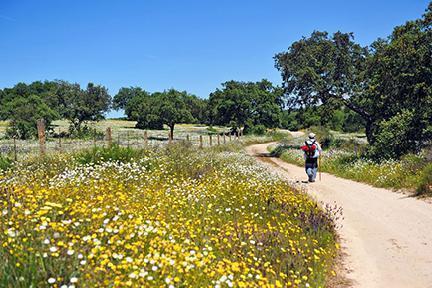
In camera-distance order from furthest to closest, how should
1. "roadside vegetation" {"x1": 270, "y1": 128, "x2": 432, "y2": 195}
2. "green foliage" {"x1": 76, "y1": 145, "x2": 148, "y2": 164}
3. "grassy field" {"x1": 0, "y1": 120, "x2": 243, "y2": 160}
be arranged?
"grassy field" {"x1": 0, "y1": 120, "x2": 243, "y2": 160} < "roadside vegetation" {"x1": 270, "y1": 128, "x2": 432, "y2": 195} < "green foliage" {"x1": 76, "y1": 145, "x2": 148, "y2": 164}

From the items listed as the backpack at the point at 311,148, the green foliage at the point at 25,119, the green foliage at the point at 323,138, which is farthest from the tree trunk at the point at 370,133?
the green foliage at the point at 25,119

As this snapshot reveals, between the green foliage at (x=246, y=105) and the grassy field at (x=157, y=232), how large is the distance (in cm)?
5136

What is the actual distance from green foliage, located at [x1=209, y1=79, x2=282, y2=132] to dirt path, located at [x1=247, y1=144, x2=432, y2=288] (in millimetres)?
50799

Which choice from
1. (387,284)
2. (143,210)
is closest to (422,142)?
(387,284)

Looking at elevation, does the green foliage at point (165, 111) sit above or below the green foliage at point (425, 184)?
above

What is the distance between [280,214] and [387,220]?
334cm

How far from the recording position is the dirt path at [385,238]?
645 cm

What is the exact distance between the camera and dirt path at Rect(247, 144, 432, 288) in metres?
6.45

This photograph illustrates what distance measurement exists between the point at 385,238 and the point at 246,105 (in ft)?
184

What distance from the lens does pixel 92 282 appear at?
155 inches

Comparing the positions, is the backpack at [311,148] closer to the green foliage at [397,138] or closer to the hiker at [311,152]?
the hiker at [311,152]

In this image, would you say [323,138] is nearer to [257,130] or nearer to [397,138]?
[397,138]

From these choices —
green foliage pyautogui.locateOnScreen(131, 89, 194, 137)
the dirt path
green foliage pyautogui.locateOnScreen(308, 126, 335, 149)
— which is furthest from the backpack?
green foliage pyautogui.locateOnScreen(131, 89, 194, 137)

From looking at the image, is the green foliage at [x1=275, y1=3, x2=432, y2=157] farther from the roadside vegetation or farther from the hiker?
the hiker
